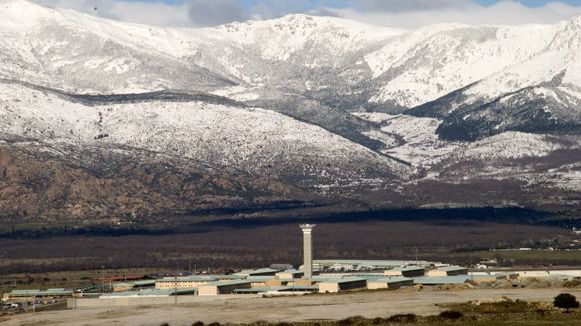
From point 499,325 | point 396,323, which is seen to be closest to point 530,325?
point 499,325

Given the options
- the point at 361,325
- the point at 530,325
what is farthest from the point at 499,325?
the point at 361,325

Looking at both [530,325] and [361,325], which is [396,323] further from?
[530,325]

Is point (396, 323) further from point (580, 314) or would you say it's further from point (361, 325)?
point (580, 314)

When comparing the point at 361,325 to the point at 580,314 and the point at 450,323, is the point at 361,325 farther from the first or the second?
the point at 580,314

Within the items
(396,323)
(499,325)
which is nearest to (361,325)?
(396,323)

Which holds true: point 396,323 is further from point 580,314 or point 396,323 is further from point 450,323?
point 580,314

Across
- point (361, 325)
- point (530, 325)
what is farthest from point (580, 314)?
point (361, 325)
